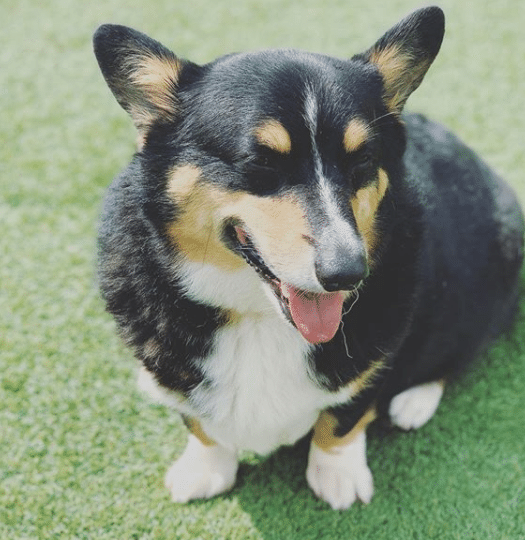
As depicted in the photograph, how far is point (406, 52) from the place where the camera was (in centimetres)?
245

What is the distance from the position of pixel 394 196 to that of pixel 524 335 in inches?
57.3

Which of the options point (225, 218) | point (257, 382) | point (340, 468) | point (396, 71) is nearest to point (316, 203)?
point (225, 218)

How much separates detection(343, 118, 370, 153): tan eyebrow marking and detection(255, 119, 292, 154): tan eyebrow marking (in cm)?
18

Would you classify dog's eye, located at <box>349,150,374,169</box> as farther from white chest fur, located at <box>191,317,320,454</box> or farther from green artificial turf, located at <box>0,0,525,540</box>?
green artificial turf, located at <box>0,0,525,540</box>

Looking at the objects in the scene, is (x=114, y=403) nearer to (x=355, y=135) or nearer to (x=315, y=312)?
(x=315, y=312)

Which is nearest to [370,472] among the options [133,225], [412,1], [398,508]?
[398,508]

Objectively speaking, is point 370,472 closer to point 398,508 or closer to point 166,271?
point 398,508

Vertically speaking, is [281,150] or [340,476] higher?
[281,150]

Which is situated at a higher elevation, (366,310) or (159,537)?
(366,310)

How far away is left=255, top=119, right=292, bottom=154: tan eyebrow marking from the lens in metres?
2.16

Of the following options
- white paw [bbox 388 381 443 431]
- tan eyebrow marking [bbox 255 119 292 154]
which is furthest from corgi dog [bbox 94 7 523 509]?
white paw [bbox 388 381 443 431]

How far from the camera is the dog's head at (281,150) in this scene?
216 cm

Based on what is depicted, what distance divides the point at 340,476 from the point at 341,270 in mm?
1195

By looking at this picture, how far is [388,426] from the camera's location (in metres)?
3.21
